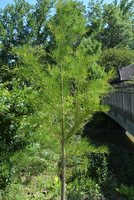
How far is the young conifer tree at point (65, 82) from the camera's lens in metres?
2.52

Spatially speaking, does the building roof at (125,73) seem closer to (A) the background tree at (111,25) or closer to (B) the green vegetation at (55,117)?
(A) the background tree at (111,25)

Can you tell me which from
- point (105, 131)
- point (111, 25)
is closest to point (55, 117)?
point (105, 131)

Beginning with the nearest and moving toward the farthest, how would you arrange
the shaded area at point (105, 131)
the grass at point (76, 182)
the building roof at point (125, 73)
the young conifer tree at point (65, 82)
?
the young conifer tree at point (65, 82)
the grass at point (76, 182)
the shaded area at point (105, 131)
the building roof at point (125, 73)

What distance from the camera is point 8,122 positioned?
3.36m

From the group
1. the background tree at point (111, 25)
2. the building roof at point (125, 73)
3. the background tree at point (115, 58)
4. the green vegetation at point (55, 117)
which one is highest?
the background tree at point (111, 25)

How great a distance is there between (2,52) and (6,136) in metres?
21.4

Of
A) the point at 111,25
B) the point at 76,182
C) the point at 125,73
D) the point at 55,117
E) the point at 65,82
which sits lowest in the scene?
the point at 76,182

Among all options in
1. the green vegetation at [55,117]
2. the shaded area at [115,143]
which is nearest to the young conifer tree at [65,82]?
the green vegetation at [55,117]

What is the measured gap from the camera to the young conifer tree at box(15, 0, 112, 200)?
2516mm

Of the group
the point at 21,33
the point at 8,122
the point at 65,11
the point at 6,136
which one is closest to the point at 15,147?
the point at 6,136

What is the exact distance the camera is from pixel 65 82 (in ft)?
9.57

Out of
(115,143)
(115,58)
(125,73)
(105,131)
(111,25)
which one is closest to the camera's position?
(115,143)

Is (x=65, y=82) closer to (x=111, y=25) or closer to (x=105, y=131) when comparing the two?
(x=105, y=131)

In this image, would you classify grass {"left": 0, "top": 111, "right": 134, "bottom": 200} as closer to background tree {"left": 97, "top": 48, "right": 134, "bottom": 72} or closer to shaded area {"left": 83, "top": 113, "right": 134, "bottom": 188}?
shaded area {"left": 83, "top": 113, "right": 134, "bottom": 188}
